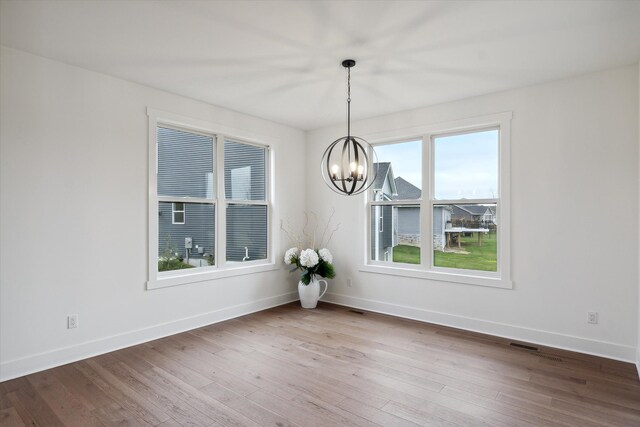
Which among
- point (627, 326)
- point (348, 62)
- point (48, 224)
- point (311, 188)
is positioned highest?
point (348, 62)

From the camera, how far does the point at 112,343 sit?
11.6ft

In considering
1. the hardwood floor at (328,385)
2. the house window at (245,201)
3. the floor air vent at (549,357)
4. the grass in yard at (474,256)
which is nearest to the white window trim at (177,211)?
the house window at (245,201)

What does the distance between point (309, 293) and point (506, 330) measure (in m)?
2.47

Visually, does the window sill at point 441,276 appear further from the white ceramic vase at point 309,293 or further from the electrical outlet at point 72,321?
the electrical outlet at point 72,321

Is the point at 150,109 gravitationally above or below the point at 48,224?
above

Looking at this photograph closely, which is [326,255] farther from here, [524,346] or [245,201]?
[524,346]

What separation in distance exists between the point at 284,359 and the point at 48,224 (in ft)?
7.82

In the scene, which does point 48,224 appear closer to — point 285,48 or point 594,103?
point 285,48

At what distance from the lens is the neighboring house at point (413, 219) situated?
4.55 m

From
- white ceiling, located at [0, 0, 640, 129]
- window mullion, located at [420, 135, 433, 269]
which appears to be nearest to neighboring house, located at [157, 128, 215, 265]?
white ceiling, located at [0, 0, 640, 129]

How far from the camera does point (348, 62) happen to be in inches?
125

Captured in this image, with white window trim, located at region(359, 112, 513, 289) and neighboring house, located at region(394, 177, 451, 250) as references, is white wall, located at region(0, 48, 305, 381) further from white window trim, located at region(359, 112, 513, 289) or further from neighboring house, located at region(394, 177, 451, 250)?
neighboring house, located at region(394, 177, 451, 250)

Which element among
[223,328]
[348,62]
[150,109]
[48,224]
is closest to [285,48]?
[348,62]

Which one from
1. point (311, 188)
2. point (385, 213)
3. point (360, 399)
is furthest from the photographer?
point (311, 188)
